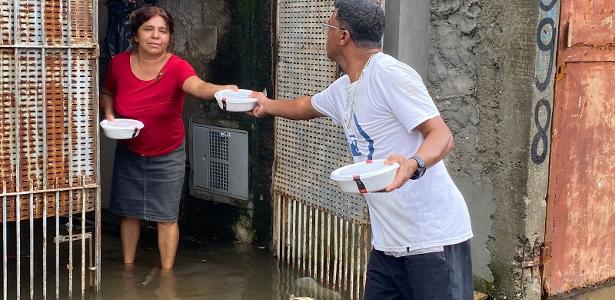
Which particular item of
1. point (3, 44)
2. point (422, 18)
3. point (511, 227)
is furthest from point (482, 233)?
point (3, 44)

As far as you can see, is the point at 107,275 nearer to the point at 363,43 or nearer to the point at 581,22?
the point at 363,43

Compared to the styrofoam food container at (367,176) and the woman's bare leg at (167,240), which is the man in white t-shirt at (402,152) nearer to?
the styrofoam food container at (367,176)

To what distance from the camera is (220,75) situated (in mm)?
6301

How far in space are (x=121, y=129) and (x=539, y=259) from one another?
2.55 metres

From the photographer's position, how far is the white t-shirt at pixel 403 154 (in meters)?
3.15

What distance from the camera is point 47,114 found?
4.66 metres

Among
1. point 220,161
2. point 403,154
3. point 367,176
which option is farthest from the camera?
point 220,161

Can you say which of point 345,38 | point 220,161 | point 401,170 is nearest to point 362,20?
point 345,38

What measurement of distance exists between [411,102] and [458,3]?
2021mm

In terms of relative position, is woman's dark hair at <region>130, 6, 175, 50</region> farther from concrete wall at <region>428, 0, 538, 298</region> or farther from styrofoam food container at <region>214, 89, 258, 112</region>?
concrete wall at <region>428, 0, 538, 298</region>

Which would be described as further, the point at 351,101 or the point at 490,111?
the point at 490,111

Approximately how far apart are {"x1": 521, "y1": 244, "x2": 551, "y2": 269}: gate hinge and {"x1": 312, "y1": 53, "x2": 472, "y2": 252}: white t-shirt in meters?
1.61

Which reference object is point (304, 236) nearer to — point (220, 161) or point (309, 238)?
point (309, 238)

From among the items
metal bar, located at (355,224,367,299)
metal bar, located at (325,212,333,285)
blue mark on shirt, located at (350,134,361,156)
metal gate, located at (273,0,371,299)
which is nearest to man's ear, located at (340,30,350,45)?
blue mark on shirt, located at (350,134,361,156)
